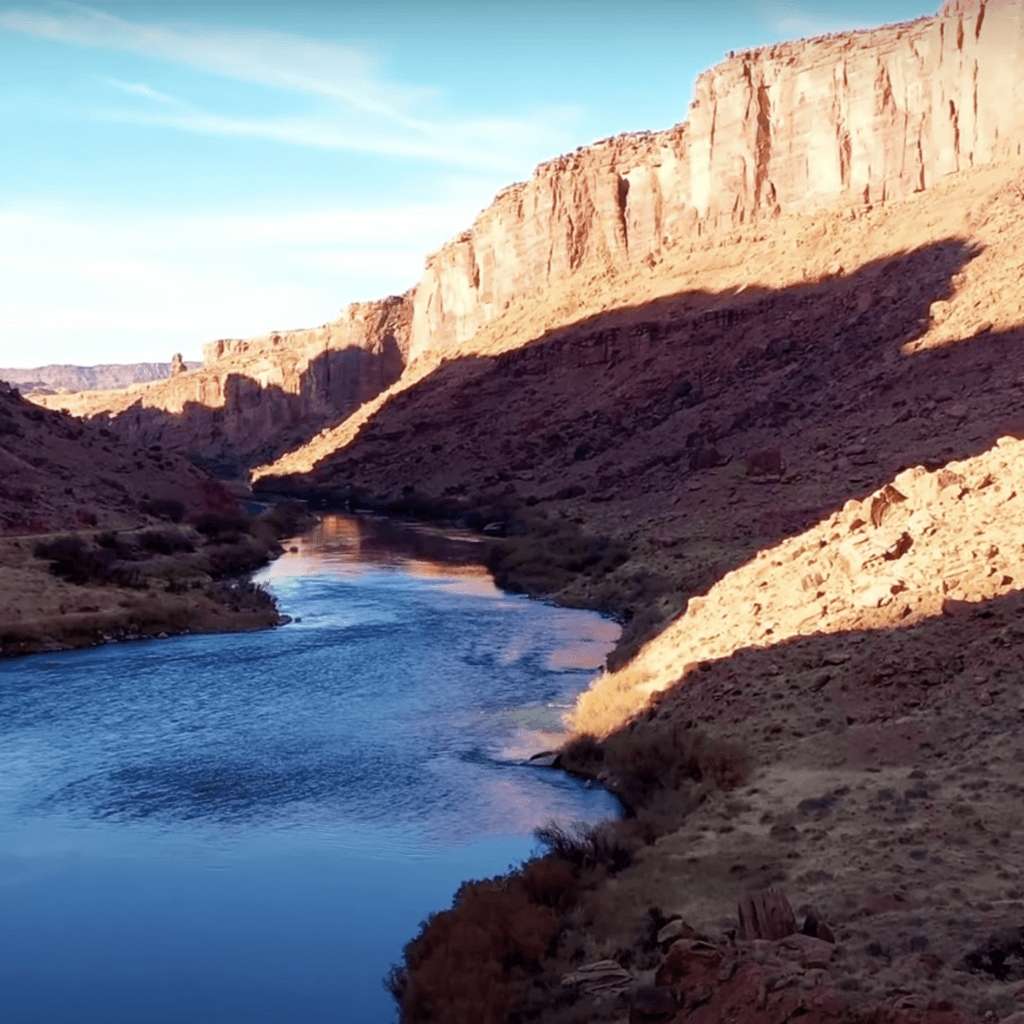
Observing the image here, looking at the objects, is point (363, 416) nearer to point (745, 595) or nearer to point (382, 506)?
point (382, 506)

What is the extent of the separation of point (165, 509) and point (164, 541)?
7310 mm

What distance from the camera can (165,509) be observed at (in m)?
49.9

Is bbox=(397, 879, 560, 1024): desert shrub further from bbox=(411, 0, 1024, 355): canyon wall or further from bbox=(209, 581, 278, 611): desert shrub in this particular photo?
bbox=(411, 0, 1024, 355): canyon wall

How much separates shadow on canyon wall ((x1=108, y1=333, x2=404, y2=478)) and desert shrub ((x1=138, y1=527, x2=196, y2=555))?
71558 millimetres

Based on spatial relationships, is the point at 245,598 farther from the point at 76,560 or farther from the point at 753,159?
the point at 753,159

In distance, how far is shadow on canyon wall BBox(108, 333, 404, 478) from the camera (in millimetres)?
128125

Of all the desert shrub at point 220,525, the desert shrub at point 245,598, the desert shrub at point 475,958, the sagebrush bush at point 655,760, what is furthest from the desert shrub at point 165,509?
the desert shrub at point 475,958

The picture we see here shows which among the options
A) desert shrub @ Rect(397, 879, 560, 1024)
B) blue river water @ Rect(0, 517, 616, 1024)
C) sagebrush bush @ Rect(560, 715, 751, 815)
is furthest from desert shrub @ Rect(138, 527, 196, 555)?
desert shrub @ Rect(397, 879, 560, 1024)

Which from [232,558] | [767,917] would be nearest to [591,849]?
[767,917]

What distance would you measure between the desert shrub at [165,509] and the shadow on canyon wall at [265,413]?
65722mm

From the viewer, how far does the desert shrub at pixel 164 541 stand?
137ft

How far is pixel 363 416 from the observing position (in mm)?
97625

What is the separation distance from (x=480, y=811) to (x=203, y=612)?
17.8m

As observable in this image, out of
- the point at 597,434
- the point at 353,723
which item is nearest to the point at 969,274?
the point at 597,434
